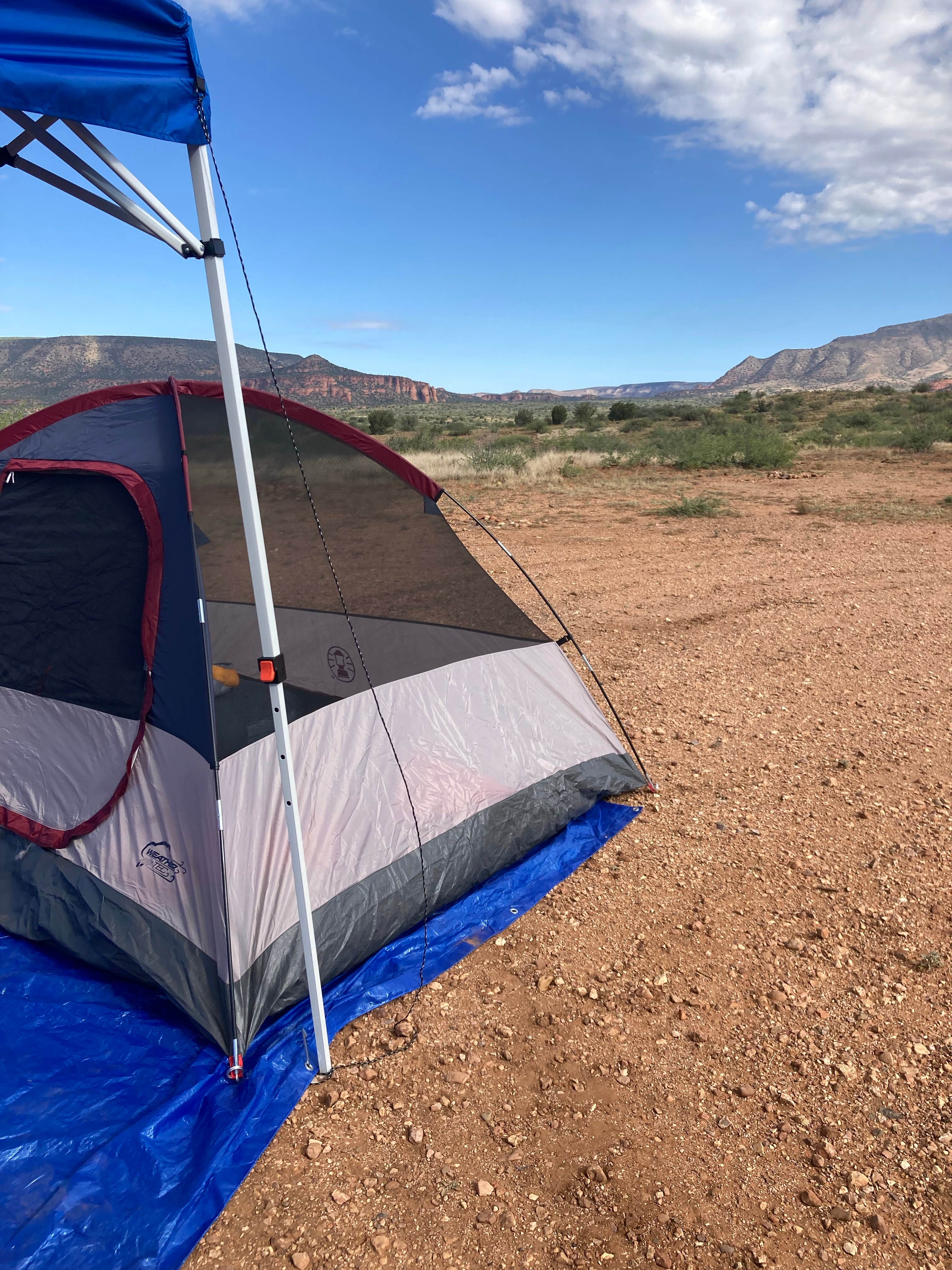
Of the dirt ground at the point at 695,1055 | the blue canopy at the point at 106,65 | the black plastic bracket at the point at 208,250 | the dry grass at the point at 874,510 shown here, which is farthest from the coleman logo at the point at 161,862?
the dry grass at the point at 874,510

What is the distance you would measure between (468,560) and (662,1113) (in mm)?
2735

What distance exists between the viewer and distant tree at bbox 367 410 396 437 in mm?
27614

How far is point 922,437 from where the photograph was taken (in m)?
20.6

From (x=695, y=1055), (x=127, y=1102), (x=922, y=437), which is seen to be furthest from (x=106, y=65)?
(x=922, y=437)

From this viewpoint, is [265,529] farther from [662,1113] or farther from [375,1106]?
[662,1113]

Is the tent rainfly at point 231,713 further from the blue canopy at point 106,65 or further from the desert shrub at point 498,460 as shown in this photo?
the desert shrub at point 498,460

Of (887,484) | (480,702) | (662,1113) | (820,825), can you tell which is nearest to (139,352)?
(480,702)

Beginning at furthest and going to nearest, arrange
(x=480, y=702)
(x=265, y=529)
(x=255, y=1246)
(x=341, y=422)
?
(x=480, y=702)
(x=341, y=422)
(x=265, y=529)
(x=255, y=1246)

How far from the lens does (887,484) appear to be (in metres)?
16.1

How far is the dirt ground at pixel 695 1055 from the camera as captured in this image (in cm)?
227

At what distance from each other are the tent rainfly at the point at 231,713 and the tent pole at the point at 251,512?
2 centimetres

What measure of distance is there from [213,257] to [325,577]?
1661 mm

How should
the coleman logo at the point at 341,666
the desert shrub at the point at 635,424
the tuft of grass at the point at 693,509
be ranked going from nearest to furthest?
1. the coleman logo at the point at 341,666
2. the tuft of grass at the point at 693,509
3. the desert shrub at the point at 635,424

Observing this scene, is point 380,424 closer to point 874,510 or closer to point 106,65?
point 874,510
